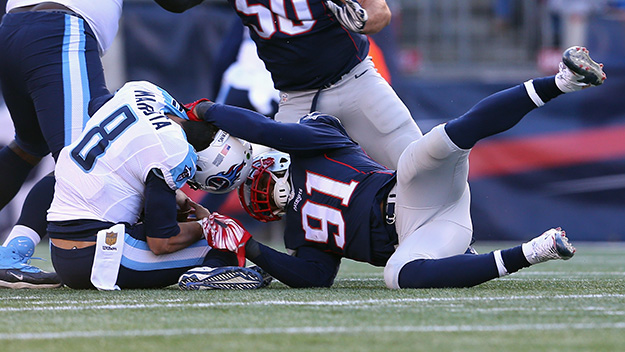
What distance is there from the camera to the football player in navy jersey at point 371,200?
2.79 metres

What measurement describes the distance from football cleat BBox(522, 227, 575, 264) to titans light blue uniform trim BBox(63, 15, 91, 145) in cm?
165

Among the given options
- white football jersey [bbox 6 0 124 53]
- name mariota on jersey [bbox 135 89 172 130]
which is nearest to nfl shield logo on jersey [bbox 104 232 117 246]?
name mariota on jersey [bbox 135 89 172 130]

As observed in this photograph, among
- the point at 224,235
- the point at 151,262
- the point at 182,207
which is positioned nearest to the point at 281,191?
the point at 224,235

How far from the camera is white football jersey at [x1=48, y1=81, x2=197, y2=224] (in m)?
2.94

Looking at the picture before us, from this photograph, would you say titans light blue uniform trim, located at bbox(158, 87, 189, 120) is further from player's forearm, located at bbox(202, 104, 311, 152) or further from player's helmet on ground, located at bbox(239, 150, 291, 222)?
player's helmet on ground, located at bbox(239, 150, 291, 222)

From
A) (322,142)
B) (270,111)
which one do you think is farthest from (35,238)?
(270,111)

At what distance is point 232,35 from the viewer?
685 centimetres

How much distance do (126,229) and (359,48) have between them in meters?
1.28

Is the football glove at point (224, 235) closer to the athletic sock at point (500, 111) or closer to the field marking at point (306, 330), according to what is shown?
the athletic sock at point (500, 111)

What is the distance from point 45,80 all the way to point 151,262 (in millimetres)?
831

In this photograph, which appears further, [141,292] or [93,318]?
[141,292]

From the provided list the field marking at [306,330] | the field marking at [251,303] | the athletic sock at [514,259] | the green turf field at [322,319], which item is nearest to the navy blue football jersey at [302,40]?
the green turf field at [322,319]

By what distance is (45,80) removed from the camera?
330cm

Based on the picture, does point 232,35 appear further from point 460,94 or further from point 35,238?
point 35,238
